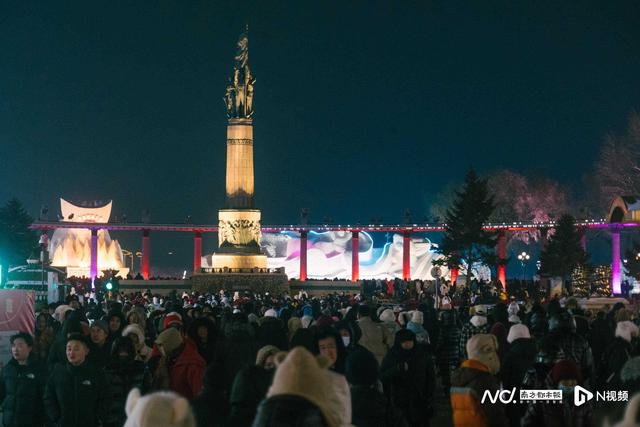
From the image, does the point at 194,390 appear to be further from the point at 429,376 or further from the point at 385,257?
the point at 385,257

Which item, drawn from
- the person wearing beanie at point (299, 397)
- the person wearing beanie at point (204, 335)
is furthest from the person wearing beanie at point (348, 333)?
the person wearing beanie at point (299, 397)

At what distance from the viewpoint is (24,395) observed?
10789 millimetres

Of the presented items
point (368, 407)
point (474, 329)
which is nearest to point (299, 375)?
point (368, 407)

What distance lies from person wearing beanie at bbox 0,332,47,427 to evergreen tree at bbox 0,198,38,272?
156ft

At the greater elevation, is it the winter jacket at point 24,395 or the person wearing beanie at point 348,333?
the person wearing beanie at point 348,333

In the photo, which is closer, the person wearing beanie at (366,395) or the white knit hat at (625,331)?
the person wearing beanie at (366,395)

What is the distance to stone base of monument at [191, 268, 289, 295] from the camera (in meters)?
57.1

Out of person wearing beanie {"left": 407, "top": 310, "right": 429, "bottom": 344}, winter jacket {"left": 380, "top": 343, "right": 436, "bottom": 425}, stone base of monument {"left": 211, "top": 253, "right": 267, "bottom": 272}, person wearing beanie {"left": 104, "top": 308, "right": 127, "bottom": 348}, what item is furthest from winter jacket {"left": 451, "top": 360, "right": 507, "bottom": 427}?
stone base of monument {"left": 211, "top": 253, "right": 267, "bottom": 272}

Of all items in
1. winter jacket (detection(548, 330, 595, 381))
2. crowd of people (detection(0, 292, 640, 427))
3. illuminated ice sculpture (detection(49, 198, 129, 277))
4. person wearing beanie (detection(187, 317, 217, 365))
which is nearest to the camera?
crowd of people (detection(0, 292, 640, 427))

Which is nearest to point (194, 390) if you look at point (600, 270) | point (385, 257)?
point (600, 270)

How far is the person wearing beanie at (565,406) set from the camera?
847 centimetres

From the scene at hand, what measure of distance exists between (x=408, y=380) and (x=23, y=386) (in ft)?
11.8

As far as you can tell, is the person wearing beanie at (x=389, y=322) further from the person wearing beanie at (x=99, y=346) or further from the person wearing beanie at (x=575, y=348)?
the person wearing beanie at (x=575, y=348)

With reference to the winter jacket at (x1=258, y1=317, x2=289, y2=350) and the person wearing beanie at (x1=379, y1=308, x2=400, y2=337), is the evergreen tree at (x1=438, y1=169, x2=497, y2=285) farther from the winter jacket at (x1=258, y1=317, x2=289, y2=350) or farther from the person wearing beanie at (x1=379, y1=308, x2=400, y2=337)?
the winter jacket at (x1=258, y1=317, x2=289, y2=350)
